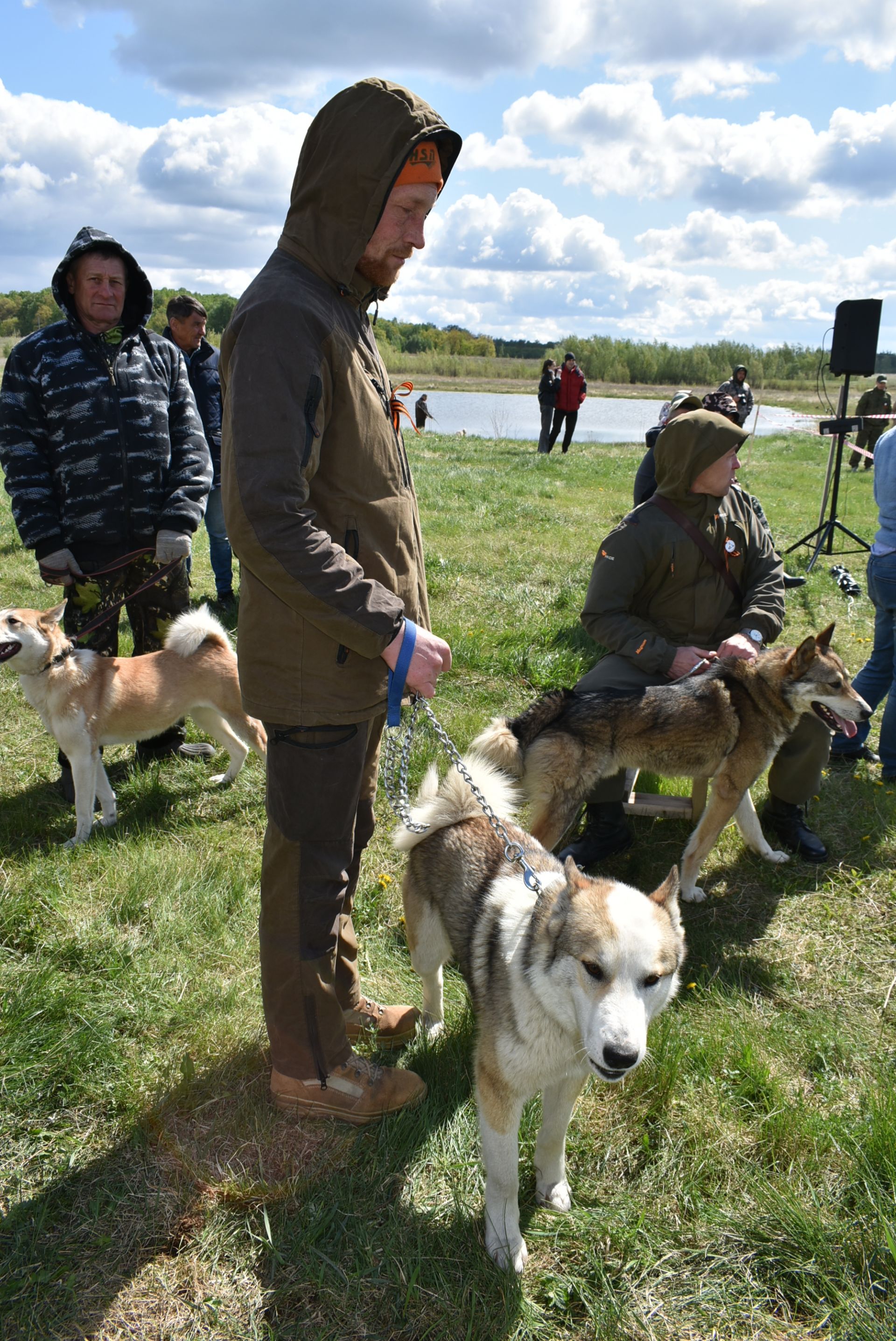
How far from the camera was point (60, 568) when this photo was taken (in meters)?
3.96

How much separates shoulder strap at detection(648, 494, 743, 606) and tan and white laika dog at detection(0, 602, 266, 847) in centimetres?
227

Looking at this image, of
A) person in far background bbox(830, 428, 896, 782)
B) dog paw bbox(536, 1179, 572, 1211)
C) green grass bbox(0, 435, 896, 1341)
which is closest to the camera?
green grass bbox(0, 435, 896, 1341)

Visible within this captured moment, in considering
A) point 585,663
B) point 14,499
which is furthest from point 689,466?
point 14,499

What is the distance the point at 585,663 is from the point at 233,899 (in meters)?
3.26

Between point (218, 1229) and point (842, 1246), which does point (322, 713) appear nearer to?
point (218, 1229)

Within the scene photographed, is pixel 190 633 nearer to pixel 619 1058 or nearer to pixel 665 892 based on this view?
pixel 665 892

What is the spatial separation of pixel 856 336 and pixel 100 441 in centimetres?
879

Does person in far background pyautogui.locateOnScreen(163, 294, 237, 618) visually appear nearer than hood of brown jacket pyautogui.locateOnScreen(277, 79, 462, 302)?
No

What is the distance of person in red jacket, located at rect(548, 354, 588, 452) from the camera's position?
18809 millimetres

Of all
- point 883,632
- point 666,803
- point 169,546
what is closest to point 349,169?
point 169,546

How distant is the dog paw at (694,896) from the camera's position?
3.79 m

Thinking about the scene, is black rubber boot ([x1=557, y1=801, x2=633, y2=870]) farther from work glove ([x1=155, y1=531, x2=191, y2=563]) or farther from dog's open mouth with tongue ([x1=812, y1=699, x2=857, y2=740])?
work glove ([x1=155, y1=531, x2=191, y2=563])

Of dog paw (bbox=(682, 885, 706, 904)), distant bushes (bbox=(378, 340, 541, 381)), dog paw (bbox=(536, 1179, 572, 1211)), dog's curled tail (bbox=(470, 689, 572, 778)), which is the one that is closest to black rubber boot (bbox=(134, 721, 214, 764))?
dog's curled tail (bbox=(470, 689, 572, 778))

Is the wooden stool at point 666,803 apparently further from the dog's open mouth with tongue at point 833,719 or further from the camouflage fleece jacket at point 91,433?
the camouflage fleece jacket at point 91,433
